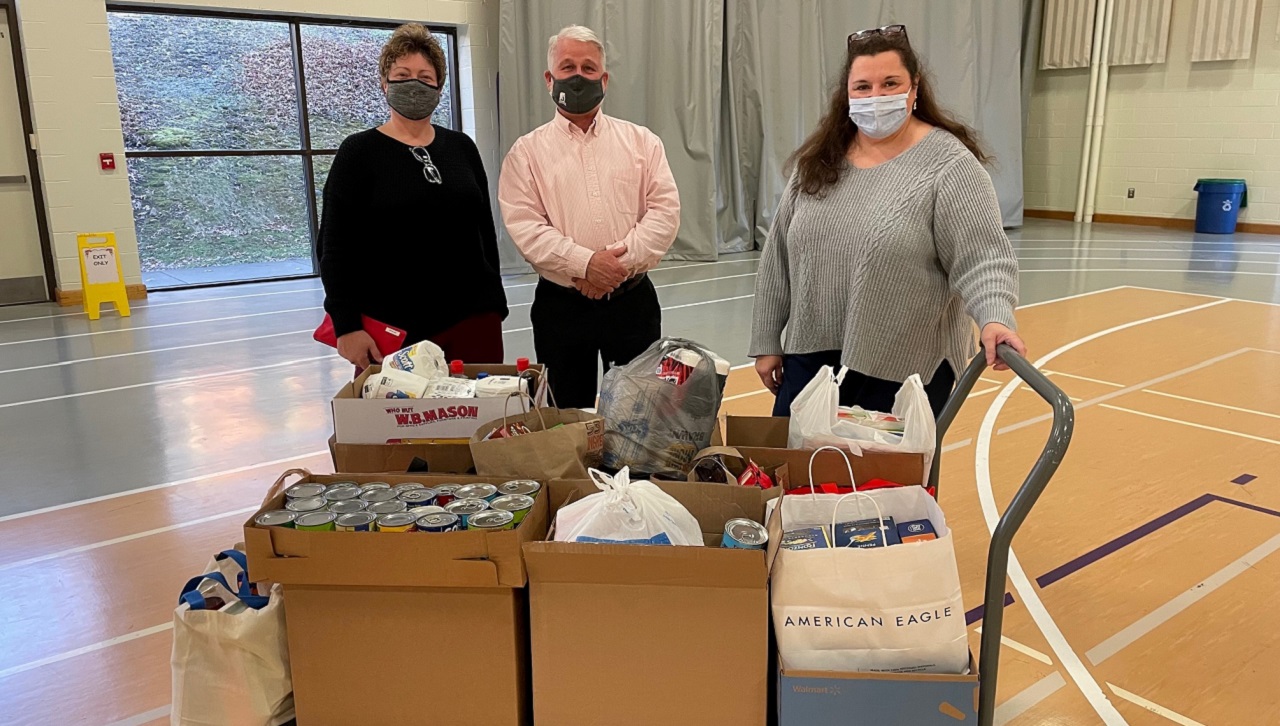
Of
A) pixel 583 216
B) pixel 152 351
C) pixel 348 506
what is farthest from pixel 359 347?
pixel 152 351

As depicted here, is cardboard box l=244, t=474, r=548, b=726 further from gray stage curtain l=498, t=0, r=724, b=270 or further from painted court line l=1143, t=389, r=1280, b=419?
gray stage curtain l=498, t=0, r=724, b=270

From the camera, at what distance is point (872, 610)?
4.50 feet

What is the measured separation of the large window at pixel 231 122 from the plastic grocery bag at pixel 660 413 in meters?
6.87

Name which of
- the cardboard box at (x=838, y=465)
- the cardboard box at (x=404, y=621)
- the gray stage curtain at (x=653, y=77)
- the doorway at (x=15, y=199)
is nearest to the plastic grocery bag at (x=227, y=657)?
→ the cardboard box at (x=404, y=621)

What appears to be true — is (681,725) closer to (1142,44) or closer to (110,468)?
(110,468)

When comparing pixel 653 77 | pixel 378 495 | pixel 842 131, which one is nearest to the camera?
pixel 378 495

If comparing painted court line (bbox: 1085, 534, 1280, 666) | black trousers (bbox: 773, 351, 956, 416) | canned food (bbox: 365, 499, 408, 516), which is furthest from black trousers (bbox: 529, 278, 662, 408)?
painted court line (bbox: 1085, 534, 1280, 666)

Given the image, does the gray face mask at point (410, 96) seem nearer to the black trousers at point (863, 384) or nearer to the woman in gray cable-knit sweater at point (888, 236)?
the woman in gray cable-knit sweater at point (888, 236)

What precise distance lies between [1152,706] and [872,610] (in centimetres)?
106

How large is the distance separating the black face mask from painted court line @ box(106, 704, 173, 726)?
1.83 metres

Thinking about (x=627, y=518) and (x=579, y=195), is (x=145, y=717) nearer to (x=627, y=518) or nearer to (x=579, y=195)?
(x=627, y=518)

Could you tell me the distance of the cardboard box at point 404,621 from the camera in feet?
4.62

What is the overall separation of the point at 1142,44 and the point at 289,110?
31.3ft

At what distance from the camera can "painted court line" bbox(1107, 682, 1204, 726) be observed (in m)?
1.92
